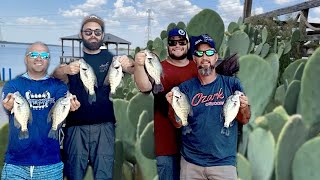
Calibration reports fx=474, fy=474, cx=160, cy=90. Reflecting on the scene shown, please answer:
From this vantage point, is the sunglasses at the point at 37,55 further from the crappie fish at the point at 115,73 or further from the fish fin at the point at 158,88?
the fish fin at the point at 158,88

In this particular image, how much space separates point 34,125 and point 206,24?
1504 millimetres

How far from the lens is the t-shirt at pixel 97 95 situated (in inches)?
79.6

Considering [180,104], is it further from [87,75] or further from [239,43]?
[239,43]

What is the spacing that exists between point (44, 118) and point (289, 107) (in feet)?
4.56

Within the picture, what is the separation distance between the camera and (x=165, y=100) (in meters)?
2.00

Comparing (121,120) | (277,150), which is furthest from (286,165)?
(121,120)

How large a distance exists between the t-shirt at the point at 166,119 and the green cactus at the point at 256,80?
508 mm

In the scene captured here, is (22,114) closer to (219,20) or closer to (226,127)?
(226,127)

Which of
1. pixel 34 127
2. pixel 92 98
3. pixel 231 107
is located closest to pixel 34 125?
pixel 34 127

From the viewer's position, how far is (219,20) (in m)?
3.01

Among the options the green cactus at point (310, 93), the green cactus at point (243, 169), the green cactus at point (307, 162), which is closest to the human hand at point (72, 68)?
the green cactus at point (243, 169)

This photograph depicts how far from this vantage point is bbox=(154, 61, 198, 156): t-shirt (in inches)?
78.2

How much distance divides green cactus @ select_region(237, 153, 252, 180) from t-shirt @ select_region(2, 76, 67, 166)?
2.63ft

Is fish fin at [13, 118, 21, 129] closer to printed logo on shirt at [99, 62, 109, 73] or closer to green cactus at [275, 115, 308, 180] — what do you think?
printed logo on shirt at [99, 62, 109, 73]
